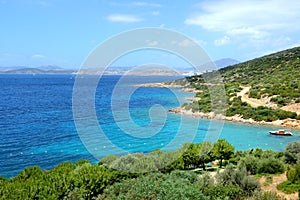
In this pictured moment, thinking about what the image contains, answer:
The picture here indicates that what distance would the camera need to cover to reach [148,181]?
25.4 feet

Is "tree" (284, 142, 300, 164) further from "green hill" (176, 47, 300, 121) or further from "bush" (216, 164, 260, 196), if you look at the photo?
"green hill" (176, 47, 300, 121)

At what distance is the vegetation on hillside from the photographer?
7.41m

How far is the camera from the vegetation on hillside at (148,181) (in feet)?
24.3

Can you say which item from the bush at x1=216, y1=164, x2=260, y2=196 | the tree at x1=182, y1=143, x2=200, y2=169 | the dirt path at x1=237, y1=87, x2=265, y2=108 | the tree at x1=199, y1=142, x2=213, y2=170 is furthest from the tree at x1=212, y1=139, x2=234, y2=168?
the dirt path at x1=237, y1=87, x2=265, y2=108

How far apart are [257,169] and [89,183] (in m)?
7.20

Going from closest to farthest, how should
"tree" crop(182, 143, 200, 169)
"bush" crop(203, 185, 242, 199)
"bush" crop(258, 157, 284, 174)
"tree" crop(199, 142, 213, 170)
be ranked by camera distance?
"bush" crop(203, 185, 242, 199), "bush" crop(258, 157, 284, 174), "tree" crop(182, 143, 200, 169), "tree" crop(199, 142, 213, 170)

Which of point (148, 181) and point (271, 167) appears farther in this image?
point (271, 167)

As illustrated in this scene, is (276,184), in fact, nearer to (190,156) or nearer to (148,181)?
(190,156)

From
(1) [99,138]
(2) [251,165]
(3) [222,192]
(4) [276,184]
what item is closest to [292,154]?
(2) [251,165]

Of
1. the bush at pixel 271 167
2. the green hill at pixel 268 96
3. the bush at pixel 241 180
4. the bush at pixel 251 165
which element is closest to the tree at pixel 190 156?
the bush at pixel 251 165

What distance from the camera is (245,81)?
197 feet

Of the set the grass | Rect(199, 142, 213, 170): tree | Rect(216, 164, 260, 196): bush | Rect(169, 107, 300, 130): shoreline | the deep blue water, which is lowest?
the deep blue water

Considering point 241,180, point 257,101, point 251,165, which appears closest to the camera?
point 241,180

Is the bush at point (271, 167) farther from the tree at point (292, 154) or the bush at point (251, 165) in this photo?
the tree at point (292, 154)
